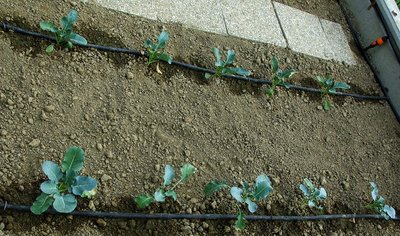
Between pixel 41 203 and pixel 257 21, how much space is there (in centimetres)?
218

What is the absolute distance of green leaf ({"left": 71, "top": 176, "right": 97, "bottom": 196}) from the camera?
2102 millimetres

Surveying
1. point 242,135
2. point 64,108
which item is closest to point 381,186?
point 242,135

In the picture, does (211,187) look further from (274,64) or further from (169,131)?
(274,64)

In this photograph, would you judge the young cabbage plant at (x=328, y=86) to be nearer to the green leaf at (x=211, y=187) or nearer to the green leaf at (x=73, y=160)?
the green leaf at (x=211, y=187)

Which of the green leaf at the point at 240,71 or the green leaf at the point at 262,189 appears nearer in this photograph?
the green leaf at the point at 262,189

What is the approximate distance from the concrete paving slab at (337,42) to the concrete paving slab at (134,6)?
1545 millimetres

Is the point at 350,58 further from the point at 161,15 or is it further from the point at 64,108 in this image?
the point at 64,108

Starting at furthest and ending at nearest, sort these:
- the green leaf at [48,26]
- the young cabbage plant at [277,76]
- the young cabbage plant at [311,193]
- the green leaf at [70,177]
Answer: the young cabbage plant at [277,76]
the young cabbage plant at [311,193]
the green leaf at [48,26]
the green leaf at [70,177]

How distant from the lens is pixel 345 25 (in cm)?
404

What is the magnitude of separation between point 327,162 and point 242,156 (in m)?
0.66

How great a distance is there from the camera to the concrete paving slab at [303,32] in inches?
142

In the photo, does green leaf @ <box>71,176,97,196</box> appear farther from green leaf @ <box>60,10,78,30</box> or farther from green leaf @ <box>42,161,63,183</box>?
green leaf @ <box>60,10,78,30</box>

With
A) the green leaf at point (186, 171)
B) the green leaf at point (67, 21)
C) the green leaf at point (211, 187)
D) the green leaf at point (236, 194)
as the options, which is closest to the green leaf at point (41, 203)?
the green leaf at point (186, 171)

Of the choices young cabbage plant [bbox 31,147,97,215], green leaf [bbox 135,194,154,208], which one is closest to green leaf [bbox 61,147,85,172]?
young cabbage plant [bbox 31,147,97,215]
